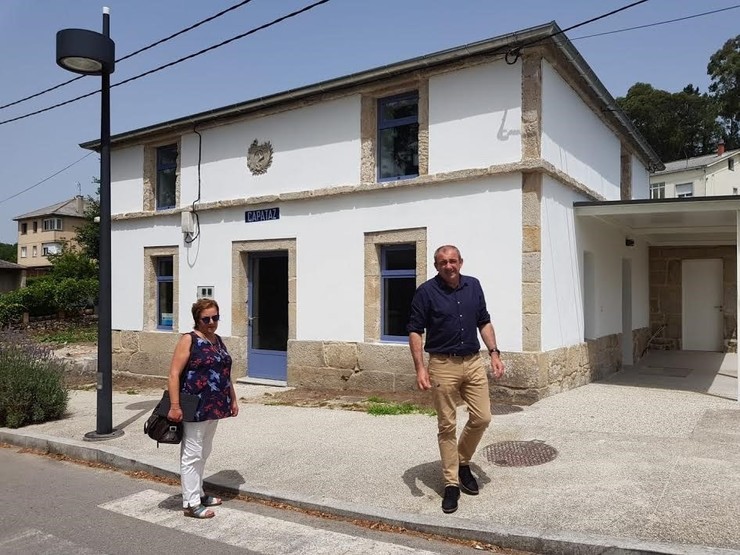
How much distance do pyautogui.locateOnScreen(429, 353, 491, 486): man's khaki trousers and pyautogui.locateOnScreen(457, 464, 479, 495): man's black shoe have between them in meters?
0.22

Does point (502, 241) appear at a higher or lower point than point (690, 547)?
higher

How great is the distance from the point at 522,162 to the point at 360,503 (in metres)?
5.41

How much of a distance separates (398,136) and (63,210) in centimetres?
5649

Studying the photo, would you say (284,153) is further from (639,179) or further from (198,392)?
(639,179)

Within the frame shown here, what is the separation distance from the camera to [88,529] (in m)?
4.42

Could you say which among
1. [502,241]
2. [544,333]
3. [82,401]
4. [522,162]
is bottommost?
[82,401]

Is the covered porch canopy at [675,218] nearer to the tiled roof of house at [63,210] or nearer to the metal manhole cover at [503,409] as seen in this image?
the metal manhole cover at [503,409]

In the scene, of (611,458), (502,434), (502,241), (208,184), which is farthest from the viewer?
(208,184)

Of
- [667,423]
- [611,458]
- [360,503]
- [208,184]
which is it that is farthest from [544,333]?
[208,184]

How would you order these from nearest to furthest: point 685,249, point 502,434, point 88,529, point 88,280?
point 88,529 < point 502,434 < point 685,249 < point 88,280

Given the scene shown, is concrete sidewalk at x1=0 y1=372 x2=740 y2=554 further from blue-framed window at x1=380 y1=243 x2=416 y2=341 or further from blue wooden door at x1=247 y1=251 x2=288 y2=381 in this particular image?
blue wooden door at x1=247 y1=251 x2=288 y2=381

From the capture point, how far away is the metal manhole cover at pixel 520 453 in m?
5.56

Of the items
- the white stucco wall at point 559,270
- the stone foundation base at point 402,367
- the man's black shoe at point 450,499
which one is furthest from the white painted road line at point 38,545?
the white stucco wall at point 559,270

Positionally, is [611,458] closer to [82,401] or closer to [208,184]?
[82,401]
